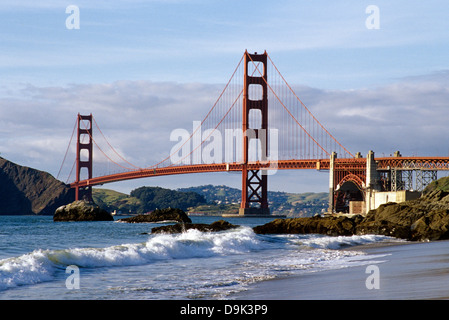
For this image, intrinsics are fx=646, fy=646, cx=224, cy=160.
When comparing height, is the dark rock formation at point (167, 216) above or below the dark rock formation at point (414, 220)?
below

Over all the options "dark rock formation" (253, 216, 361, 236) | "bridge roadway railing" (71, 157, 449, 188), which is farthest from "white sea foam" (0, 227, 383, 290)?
"bridge roadway railing" (71, 157, 449, 188)

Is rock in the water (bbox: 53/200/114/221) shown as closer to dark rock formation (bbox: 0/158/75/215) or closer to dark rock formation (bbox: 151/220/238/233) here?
dark rock formation (bbox: 151/220/238/233)

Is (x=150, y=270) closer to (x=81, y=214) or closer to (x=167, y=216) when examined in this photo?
(x=167, y=216)

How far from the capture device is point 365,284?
11.3 m

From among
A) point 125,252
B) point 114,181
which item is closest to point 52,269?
point 125,252

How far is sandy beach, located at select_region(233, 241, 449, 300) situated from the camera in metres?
9.86

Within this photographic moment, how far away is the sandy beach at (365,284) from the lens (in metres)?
9.86

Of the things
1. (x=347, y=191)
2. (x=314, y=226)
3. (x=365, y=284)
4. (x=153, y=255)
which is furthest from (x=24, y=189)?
(x=365, y=284)

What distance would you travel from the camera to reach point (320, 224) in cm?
3753

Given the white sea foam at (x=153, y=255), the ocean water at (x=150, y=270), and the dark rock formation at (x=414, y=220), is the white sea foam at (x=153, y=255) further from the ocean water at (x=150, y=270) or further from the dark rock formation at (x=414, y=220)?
the dark rock formation at (x=414, y=220)

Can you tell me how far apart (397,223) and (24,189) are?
11373 cm

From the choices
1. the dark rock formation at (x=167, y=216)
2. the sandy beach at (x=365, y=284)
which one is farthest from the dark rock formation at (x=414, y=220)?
the dark rock formation at (x=167, y=216)

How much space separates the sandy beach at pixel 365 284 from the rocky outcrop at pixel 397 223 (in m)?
14.8

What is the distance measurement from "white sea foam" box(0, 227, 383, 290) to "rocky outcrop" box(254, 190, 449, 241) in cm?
346
